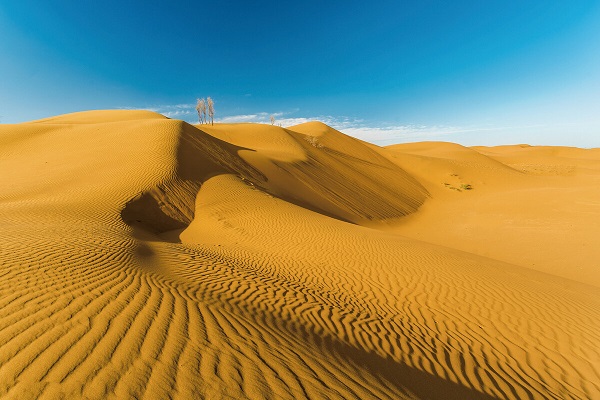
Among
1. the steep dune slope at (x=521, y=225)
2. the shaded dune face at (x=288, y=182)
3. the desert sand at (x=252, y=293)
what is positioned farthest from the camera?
the shaded dune face at (x=288, y=182)

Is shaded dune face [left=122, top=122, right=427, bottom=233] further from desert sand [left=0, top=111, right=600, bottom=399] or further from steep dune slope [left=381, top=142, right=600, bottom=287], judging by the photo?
steep dune slope [left=381, top=142, right=600, bottom=287]

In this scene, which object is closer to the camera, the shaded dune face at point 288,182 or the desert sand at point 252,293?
the desert sand at point 252,293

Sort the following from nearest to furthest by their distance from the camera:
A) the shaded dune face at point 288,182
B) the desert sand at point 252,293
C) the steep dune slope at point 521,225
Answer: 1. the desert sand at point 252,293
2. the steep dune slope at point 521,225
3. the shaded dune face at point 288,182

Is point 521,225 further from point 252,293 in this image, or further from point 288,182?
point 252,293

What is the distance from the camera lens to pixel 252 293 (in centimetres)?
491

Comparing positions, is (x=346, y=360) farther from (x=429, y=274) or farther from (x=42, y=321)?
(x=429, y=274)

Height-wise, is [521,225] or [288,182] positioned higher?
[288,182]

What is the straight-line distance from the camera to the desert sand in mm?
2412

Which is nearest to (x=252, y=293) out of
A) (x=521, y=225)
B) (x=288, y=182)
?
(x=288, y=182)

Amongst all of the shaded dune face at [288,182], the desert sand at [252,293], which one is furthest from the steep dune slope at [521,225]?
the shaded dune face at [288,182]

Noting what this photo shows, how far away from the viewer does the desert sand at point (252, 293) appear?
2.41 metres

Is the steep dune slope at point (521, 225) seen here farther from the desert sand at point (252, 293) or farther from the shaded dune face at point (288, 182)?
the shaded dune face at point (288, 182)

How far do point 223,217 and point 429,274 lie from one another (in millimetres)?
7659

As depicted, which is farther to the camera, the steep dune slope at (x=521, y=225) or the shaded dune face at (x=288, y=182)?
the shaded dune face at (x=288, y=182)
